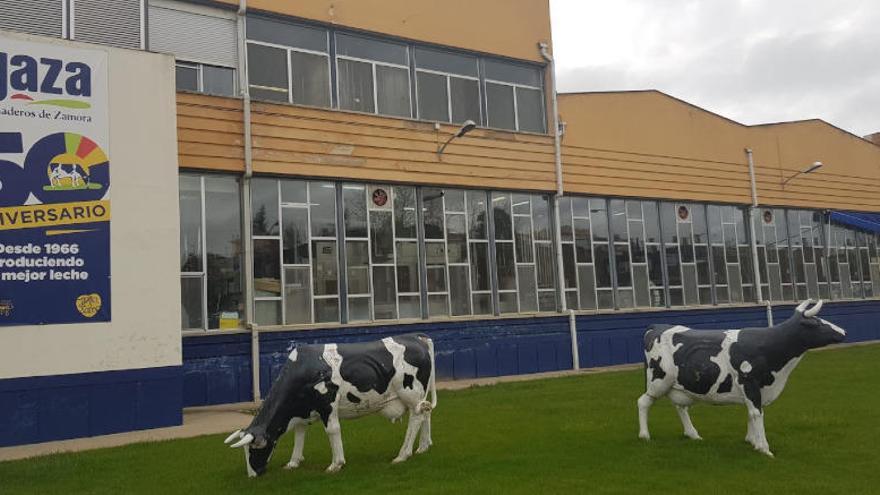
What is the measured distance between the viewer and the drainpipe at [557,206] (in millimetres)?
22000

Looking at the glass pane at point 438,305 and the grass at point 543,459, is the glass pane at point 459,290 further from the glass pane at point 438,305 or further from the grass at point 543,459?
the grass at point 543,459

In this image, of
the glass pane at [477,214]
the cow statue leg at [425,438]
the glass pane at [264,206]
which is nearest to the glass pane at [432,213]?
the glass pane at [477,214]

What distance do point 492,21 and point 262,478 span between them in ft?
54.6

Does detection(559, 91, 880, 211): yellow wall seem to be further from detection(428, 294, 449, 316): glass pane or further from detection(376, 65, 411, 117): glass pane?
detection(428, 294, 449, 316): glass pane

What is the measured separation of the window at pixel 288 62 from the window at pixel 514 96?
5.19 metres

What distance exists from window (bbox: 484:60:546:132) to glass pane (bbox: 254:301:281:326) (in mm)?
8338

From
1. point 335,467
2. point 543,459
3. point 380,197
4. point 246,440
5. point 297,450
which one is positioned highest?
point 380,197

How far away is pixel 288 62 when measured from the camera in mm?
18469

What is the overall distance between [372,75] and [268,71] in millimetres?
2889

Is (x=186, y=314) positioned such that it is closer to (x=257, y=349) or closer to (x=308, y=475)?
(x=257, y=349)

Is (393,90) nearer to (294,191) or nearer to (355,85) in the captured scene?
(355,85)

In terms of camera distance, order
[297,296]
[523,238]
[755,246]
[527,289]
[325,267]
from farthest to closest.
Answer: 1. [755,246]
2. [523,238]
3. [527,289]
4. [325,267]
5. [297,296]

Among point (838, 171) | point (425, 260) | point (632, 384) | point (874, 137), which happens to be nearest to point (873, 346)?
point (838, 171)

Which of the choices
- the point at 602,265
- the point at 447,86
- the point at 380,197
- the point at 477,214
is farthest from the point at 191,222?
the point at 602,265
